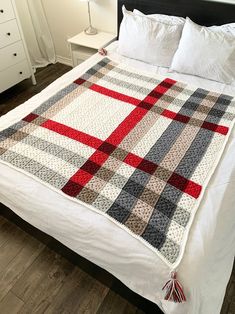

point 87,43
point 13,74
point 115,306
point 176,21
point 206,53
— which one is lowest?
point 115,306

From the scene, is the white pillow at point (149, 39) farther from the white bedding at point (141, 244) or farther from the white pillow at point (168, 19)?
the white bedding at point (141, 244)

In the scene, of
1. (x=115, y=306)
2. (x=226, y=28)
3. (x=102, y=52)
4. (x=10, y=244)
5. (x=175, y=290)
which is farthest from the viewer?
(x=102, y=52)

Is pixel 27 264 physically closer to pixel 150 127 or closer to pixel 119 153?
pixel 119 153

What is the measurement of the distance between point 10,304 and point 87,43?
88.1 inches

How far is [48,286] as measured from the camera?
4.58ft

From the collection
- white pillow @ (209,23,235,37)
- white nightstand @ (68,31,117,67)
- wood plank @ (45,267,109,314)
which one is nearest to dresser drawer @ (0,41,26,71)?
white nightstand @ (68,31,117,67)

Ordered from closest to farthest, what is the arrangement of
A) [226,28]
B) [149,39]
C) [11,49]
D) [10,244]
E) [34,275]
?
[34,275] → [10,244] → [226,28] → [149,39] → [11,49]

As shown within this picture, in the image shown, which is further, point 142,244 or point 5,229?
point 5,229

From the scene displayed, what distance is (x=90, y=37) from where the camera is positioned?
2652 mm

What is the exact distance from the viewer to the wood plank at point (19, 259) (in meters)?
1.42

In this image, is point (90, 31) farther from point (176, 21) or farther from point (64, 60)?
point (176, 21)

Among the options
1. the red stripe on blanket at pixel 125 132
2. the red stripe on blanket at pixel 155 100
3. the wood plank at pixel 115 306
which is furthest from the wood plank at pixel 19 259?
the red stripe on blanket at pixel 155 100

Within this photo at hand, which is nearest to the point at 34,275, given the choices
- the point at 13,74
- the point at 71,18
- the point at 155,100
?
the point at 155,100

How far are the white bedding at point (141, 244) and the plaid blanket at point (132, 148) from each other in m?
0.04
